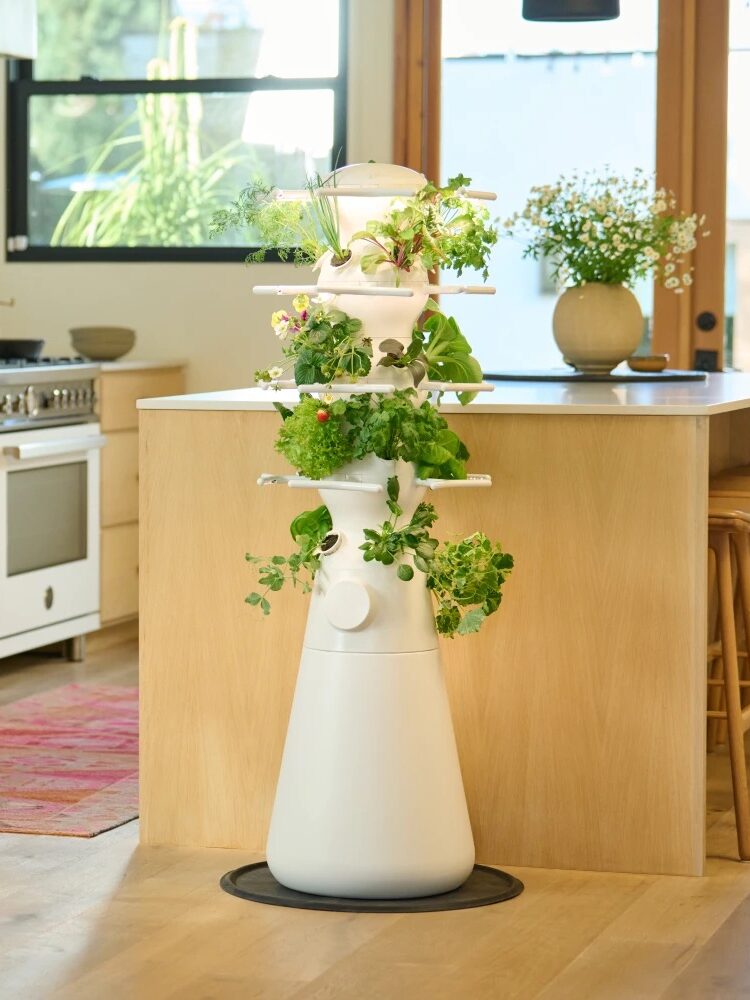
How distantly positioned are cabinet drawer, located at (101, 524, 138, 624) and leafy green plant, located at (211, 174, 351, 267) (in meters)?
2.78

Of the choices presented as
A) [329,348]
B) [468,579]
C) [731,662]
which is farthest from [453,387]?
[731,662]

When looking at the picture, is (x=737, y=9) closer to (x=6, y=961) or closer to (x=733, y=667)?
(x=733, y=667)

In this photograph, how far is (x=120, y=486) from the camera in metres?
5.75

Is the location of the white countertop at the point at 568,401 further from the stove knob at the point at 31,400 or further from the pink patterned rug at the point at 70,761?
the stove knob at the point at 31,400

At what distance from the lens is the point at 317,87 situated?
593cm

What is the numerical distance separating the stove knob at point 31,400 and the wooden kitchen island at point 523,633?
195 cm

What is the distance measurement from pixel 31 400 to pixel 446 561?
8.33 feet

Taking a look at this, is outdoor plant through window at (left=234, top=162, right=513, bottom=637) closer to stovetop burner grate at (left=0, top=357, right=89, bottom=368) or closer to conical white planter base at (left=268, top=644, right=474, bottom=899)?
conical white planter base at (left=268, top=644, right=474, bottom=899)

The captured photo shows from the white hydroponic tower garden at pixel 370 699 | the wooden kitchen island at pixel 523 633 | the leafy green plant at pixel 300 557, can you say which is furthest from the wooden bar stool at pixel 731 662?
the leafy green plant at pixel 300 557

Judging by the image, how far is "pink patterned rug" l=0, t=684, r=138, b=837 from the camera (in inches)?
140

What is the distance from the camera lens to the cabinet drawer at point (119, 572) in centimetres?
566

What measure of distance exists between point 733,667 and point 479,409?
764 mm

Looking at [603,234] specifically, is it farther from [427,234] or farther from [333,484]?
[333,484]

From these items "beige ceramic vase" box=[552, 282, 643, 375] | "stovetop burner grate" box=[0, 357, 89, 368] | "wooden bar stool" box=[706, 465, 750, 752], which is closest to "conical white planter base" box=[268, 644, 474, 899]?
"wooden bar stool" box=[706, 465, 750, 752]
